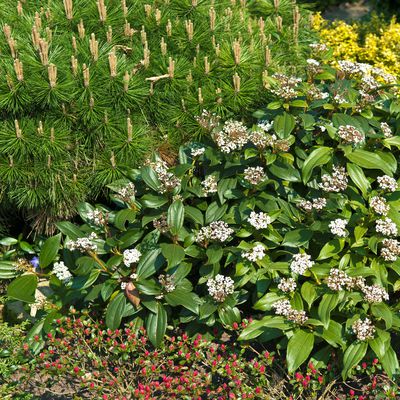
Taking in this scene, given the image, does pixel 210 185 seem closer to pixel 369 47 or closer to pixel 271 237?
pixel 271 237

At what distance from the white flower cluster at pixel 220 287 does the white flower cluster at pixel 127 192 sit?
2.00ft

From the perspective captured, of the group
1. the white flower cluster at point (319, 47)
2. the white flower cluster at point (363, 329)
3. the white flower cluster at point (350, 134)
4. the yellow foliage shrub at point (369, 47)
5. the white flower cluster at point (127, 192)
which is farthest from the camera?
the yellow foliage shrub at point (369, 47)

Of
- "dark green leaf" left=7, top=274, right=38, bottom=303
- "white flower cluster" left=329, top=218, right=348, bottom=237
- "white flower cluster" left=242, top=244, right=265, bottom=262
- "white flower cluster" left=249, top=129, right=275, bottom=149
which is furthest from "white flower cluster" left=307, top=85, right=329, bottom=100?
"dark green leaf" left=7, top=274, right=38, bottom=303

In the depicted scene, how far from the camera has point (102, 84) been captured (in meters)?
3.38

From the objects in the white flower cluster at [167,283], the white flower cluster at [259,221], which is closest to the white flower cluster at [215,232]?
the white flower cluster at [259,221]

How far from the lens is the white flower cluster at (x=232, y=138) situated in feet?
10.1

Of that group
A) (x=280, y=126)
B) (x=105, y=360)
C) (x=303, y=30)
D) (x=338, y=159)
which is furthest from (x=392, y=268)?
(x=303, y=30)

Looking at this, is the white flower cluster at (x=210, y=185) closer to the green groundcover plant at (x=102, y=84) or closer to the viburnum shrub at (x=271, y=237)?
the viburnum shrub at (x=271, y=237)

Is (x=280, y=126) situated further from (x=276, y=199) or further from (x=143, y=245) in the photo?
(x=143, y=245)

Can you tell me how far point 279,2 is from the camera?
4473mm

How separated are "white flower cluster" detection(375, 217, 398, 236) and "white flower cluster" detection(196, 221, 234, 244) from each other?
68 cm

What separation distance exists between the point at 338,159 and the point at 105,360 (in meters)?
1.53

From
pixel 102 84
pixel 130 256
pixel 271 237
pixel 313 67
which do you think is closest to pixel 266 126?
pixel 313 67

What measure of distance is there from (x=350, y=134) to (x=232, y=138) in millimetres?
573
